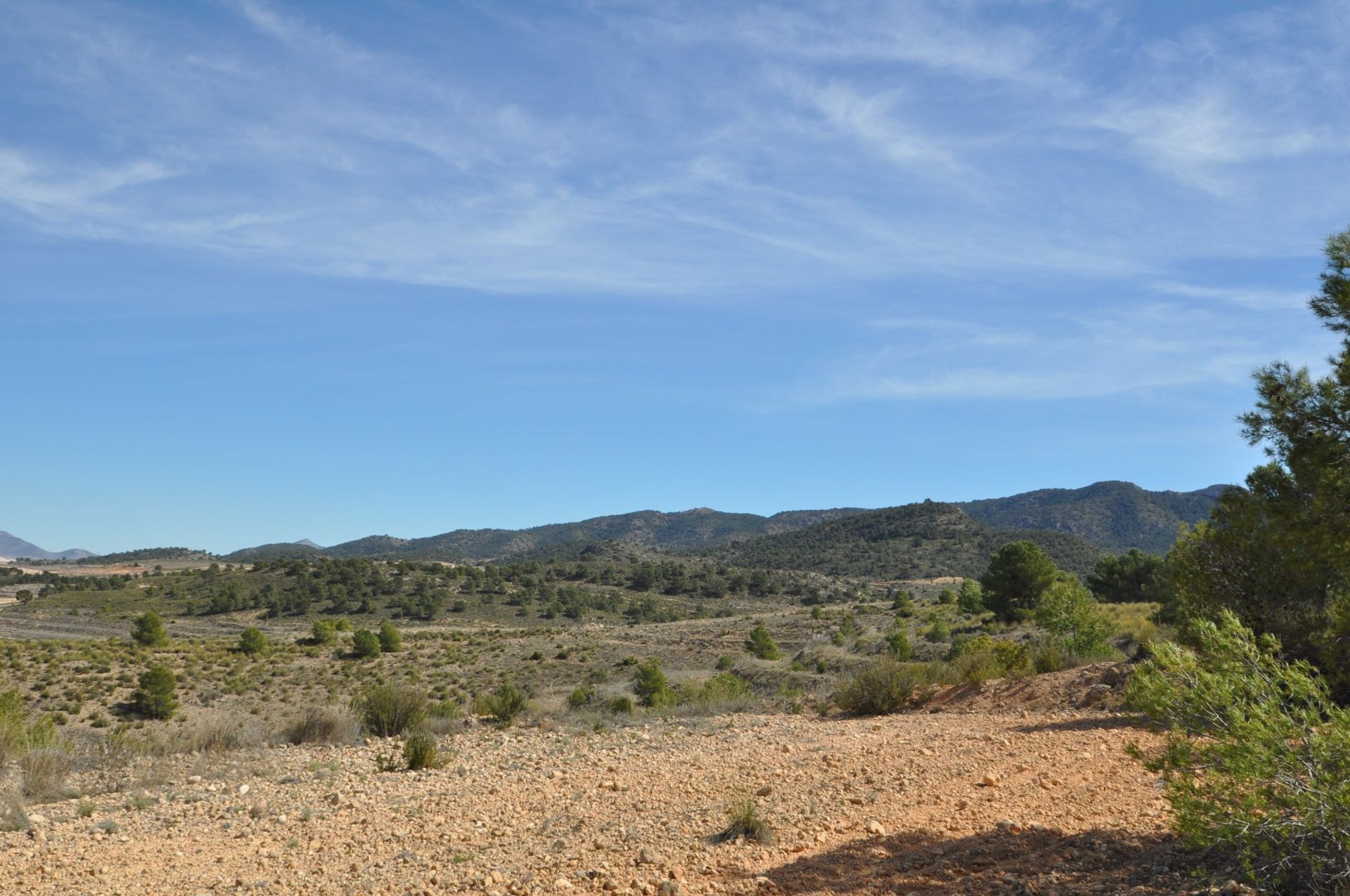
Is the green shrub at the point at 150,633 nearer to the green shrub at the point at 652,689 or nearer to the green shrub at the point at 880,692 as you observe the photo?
the green shrub at the point at 652,689

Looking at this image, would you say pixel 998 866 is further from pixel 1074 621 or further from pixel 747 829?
pixel 1074 621

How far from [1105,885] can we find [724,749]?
6.65 meters

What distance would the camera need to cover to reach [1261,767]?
475cm

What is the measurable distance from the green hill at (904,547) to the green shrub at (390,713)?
74844 millimetres

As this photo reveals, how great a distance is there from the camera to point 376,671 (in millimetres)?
37844

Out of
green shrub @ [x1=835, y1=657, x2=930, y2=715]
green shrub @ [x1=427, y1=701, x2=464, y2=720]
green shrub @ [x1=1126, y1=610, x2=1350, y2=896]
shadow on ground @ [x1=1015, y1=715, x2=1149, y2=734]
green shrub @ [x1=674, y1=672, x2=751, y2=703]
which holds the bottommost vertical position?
green shrub @ [x1=674, y1=672, x2=751, y2=703]

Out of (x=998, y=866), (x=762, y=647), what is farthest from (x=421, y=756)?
(x=762, y=647)

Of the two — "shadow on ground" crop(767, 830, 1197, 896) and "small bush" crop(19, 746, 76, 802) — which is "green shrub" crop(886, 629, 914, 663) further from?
"small bush" crop(19, 746, 76, 802)

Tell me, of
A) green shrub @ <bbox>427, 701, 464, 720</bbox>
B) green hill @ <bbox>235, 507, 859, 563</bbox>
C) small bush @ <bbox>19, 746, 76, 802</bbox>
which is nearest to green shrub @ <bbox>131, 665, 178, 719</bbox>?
green shrub @ <bbox>427, 701, 464, 720</bbox>

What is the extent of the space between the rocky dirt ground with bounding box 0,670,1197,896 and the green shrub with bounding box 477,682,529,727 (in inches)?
175

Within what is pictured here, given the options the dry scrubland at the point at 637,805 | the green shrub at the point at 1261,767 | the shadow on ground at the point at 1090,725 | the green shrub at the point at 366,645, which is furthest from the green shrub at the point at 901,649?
the green shrub at the point at 1261,767

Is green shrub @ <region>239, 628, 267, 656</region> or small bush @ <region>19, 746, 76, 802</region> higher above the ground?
small bush @ <region>19, 746, 76, 802</region>

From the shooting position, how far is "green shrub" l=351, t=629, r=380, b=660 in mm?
42250

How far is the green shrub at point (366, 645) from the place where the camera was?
4225cm
